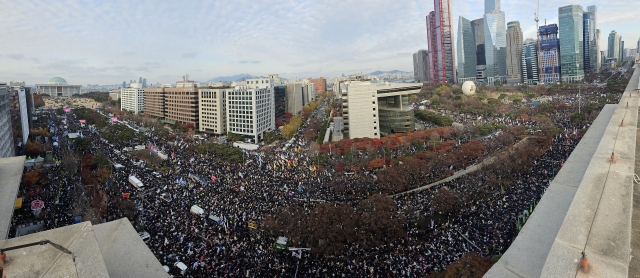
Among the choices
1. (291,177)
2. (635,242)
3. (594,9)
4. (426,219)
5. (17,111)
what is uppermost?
(594,9)

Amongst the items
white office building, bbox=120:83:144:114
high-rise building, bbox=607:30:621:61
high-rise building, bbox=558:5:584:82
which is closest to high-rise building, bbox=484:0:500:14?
high-rise building, bbox=558:5:584:82

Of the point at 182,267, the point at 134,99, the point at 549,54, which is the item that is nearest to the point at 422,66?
the point at 549,54

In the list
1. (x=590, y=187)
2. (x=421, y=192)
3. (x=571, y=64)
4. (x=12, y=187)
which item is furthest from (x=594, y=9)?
(x=12, y=187)

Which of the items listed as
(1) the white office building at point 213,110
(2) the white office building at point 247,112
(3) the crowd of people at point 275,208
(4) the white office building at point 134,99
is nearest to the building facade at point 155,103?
(4) the white office building at point 134,99

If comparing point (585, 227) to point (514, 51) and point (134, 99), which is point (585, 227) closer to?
point (134, 99)

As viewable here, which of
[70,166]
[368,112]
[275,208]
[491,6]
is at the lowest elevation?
[275,208]

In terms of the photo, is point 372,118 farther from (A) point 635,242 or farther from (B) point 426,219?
(A) point 635,242
